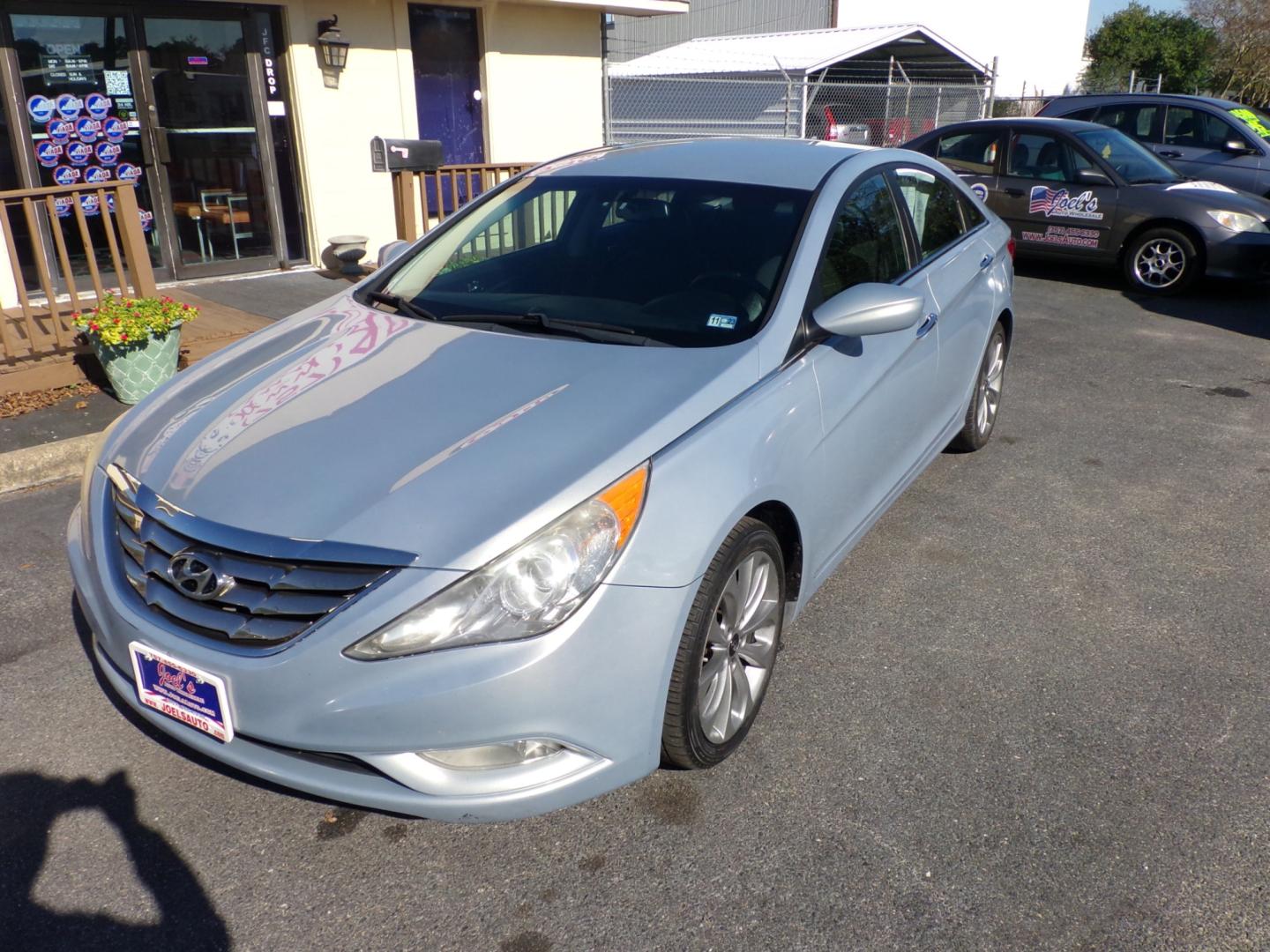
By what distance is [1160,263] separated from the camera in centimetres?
925

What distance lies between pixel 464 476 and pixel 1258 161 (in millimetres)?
11963

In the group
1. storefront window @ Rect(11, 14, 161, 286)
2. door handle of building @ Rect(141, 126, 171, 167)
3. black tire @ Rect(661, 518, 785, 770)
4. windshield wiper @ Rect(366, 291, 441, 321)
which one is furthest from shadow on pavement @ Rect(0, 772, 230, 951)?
door handle of building @ Rect(141, 126, 171, 167)

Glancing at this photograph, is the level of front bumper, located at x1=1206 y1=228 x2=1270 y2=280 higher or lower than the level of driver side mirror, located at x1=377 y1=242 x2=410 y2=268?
lower

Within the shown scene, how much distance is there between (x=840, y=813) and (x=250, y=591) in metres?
1.59

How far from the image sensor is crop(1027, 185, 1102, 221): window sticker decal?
31.0 feet

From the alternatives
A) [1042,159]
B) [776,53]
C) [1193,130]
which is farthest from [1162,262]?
[776,53]

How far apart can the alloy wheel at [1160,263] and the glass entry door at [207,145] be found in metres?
7.90

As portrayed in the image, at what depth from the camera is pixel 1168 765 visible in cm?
288

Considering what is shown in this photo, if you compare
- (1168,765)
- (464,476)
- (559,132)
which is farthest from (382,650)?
(559,132)

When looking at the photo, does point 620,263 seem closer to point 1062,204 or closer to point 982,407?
point 982,407

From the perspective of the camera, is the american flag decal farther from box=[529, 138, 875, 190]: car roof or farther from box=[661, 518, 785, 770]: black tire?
box=[661, 518, 785, 770]: black tire

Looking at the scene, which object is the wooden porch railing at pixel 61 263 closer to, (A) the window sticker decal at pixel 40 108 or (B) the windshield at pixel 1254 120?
(A) the window sticker decal at pixel 40 108

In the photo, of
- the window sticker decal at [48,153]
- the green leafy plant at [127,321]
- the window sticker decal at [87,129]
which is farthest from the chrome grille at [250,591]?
the window sticker decal at [87,129]

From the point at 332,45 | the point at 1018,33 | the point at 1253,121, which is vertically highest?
the point at 1018,33
